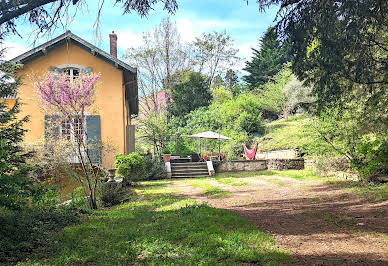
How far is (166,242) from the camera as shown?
4043 mm

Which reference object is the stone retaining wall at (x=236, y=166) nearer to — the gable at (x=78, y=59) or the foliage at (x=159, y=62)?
the gable at (x=78, y=59)

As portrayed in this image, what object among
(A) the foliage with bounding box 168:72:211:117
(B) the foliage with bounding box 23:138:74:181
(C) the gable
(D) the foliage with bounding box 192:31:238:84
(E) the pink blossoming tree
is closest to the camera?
(E) the pink blossoming tree

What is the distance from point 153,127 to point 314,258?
16690 millimetres

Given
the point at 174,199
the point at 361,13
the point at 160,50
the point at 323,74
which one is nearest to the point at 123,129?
the point at 174,199

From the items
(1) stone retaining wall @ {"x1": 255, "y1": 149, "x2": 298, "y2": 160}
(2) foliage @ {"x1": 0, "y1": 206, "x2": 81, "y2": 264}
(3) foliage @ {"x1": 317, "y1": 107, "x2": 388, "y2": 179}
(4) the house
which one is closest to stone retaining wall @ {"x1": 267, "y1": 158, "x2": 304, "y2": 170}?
(1) stone retaining wall @ {"x1": 255, "y1": 149, "x2": 298, "y2": 160}

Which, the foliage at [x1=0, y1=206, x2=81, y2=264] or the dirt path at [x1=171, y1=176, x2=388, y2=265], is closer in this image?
the dirt path at [x1=171, y1=176, x2=388, y2=265]

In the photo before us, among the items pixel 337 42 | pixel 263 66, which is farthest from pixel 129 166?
pixel 263 66

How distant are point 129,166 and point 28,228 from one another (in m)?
6.76

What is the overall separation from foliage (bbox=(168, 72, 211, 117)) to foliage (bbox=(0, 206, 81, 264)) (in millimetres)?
19702

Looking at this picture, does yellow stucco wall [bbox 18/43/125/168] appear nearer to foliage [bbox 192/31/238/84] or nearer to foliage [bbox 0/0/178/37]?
foliage [bbox 0/0/178/37]

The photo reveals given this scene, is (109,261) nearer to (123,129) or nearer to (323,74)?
(323,74)

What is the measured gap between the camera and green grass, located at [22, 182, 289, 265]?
3.45m

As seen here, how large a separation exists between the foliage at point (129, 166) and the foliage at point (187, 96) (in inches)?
547

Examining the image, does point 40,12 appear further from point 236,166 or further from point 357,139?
point 236,166
